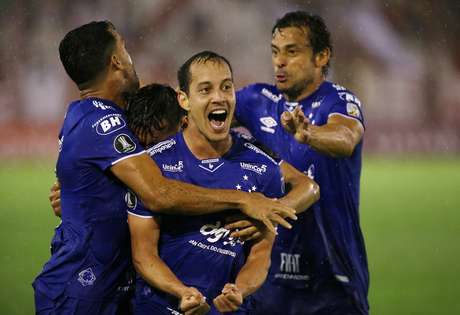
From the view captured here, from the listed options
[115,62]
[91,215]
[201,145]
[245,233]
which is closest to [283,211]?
[245,233]

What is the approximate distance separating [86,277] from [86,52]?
1.24 m

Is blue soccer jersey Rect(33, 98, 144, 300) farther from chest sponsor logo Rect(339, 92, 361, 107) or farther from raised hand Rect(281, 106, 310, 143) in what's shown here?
chest sponsor logo Rect(339, 92, 361, 107)

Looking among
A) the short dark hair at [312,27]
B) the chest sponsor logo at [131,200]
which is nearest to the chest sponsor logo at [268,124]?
the short dark hair at [312,27]

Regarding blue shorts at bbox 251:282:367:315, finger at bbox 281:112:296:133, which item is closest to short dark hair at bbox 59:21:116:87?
finger at bbox 281:112:296:133

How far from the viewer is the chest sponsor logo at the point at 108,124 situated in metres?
4.63

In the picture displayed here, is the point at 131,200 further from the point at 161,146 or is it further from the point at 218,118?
the point at 218,118

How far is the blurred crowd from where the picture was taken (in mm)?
21688

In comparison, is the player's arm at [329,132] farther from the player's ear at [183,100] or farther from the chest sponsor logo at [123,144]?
the chest sponsor logo at [123,144]

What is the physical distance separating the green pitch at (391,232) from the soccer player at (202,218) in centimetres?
445

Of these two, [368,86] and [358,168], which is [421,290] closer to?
[358,168]

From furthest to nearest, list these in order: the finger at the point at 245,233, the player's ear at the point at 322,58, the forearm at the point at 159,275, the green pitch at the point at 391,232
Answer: the green pitch at the point at 391,232 < the player's ear at the point at 322,58 < the finger at the point at 245,233 < the forearm at the point at 159,275

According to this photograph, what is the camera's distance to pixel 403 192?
58.6 ft

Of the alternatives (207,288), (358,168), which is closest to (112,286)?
(207,288)

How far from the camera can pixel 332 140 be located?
5.43 m
